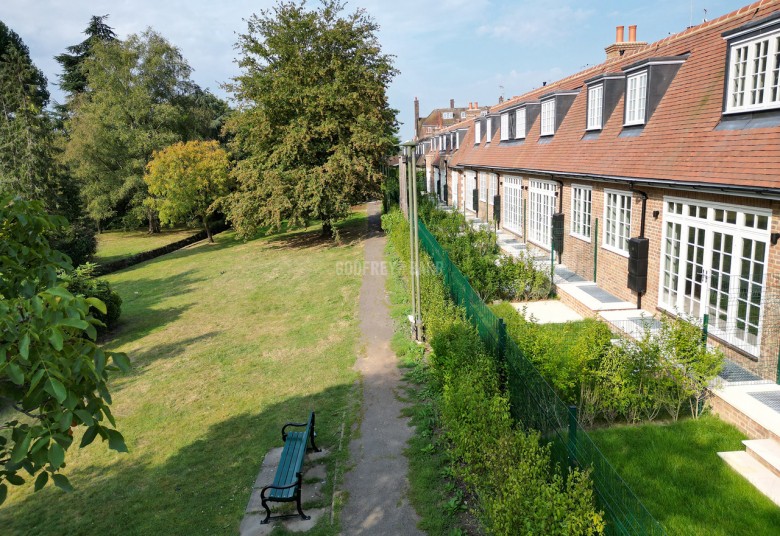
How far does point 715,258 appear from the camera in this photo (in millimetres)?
9055

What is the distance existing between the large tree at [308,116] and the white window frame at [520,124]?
7.38 m

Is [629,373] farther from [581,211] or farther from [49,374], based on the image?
[581,211]

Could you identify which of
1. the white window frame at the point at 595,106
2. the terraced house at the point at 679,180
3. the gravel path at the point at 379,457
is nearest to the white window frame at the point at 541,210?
the terraced house at the point at 679,180

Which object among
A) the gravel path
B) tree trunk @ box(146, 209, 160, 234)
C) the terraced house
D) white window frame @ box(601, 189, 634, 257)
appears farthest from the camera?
tree trunk @ box(146, 209, 160, 234)

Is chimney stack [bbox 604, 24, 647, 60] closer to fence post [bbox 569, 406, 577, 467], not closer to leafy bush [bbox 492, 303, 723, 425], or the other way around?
leafy bush [bbox 492, 303, 723, 425]

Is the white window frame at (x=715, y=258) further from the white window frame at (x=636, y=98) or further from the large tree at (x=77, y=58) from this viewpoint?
the large tree at (x=77, y=58)

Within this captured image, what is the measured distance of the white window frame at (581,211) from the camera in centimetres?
1455

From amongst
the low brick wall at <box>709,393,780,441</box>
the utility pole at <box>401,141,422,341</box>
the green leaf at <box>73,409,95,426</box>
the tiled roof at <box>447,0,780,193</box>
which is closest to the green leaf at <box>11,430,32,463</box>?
the green leaf at <box>73,409,95,426</box>

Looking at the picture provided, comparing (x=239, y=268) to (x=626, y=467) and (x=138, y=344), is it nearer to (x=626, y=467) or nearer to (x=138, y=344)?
(x=138, y=344)

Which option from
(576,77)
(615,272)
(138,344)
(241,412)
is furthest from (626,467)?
(576,77)

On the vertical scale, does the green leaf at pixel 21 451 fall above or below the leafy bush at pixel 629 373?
above

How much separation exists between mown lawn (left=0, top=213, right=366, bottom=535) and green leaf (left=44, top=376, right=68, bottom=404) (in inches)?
157

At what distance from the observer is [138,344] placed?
14.7 m

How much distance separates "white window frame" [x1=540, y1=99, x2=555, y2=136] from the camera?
18.0 m
